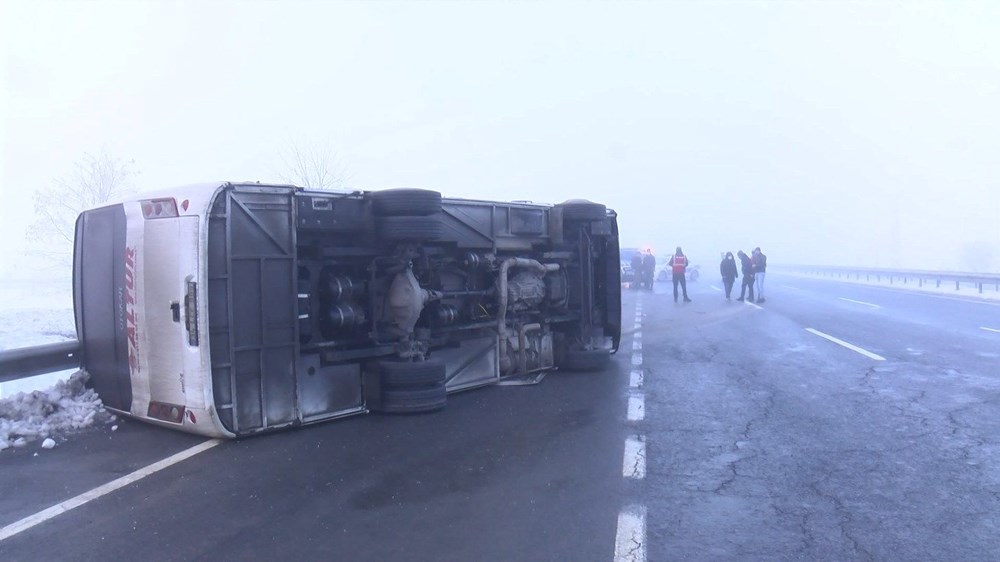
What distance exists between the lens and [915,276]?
37.8 meters

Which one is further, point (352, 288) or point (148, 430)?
point (352, 288)

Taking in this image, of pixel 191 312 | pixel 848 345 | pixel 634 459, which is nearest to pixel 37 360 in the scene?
pixel 191 312

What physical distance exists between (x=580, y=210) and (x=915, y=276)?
107 feet

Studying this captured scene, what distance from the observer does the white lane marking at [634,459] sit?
585 cm

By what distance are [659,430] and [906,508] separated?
8.64 ft

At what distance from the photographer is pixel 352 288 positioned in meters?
8.12

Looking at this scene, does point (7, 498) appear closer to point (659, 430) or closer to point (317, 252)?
point (317, 252)

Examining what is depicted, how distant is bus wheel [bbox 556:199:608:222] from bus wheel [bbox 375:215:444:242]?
372 cm

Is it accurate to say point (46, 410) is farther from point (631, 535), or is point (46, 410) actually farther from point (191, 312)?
point (631, 535)

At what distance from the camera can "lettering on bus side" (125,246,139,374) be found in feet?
24.3

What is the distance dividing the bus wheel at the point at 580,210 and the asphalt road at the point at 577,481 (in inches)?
110

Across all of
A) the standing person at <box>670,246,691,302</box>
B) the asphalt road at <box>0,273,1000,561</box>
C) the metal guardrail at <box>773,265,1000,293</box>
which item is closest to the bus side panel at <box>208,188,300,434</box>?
the asphalt road at <box>0,273,1000,561</box>

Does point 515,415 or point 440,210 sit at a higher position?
point 440,210

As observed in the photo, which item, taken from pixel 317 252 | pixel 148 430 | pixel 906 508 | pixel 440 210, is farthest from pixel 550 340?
pixel 906 508
